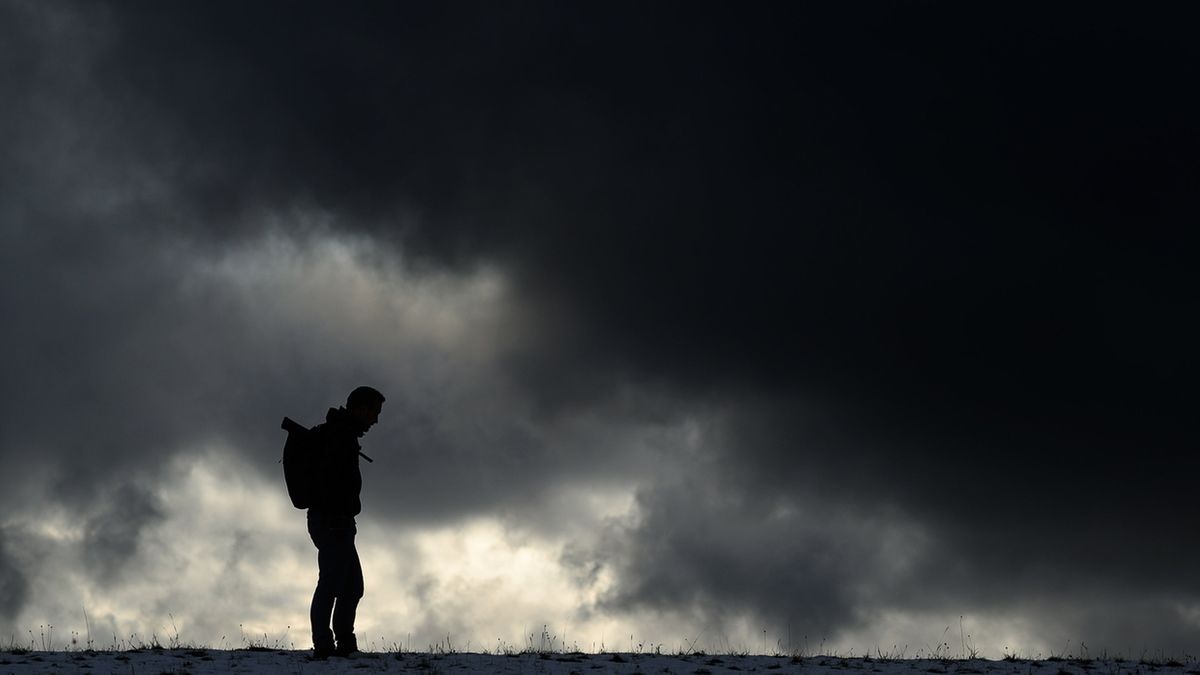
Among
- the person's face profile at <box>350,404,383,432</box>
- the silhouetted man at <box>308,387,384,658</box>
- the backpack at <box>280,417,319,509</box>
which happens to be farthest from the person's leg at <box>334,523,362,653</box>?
the person's face profile at <box>350,404,383,432</box>

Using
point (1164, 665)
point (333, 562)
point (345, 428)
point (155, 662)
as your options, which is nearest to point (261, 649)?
point (155, 662)

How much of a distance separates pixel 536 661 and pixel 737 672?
7.02ft

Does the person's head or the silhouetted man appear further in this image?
the person's head

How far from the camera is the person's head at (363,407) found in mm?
11328

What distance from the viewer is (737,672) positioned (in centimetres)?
1154

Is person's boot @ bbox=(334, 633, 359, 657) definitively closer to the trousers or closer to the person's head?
the trousers

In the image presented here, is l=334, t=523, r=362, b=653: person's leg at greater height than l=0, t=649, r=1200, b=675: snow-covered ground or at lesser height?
greater

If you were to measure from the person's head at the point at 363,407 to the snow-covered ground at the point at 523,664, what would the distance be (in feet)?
7.81

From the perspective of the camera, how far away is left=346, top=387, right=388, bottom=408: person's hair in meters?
11.3

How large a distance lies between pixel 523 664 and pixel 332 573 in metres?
2.24

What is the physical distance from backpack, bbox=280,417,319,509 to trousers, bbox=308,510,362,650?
0.24 meters

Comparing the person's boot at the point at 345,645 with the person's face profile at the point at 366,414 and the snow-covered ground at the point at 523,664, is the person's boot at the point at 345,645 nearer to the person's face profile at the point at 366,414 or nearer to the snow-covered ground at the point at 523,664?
the snow-covered ground at the point at 523,664

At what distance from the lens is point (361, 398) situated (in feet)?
37.2

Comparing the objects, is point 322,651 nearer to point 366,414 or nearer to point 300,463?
point 300,463
